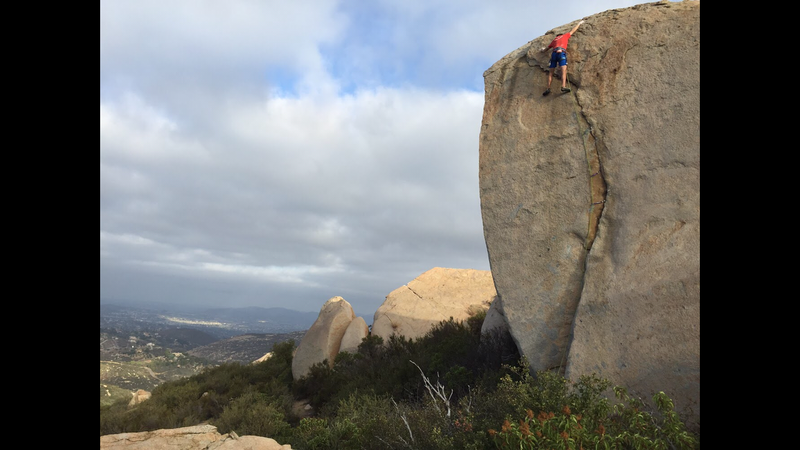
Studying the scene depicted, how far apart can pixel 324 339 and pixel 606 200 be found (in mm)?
11738

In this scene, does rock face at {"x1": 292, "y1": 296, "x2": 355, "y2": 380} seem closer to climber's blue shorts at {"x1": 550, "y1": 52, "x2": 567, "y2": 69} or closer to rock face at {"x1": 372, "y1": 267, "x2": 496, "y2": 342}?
rock face at {"x1": 372, "y1": 267, "x2": 496, "y2": 342}

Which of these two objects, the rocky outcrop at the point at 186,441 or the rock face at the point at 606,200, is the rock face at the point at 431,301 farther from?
the rocky outcrop at the point at 186,441

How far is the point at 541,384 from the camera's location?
6.24 metres

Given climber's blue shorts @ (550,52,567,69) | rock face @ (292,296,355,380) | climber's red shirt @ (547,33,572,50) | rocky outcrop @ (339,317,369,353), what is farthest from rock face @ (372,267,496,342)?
climber's red shirt @ (547,33,572,50)

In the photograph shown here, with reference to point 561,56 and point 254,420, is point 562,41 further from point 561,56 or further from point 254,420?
point 254,420

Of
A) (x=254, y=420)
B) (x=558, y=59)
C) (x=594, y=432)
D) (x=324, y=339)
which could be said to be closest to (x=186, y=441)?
(x=254, y=420)

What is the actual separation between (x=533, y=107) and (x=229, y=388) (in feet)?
44.3

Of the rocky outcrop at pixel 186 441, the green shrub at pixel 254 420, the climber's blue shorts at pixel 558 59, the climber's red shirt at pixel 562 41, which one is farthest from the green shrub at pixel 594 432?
the climber's red shirt at pixel 562 41

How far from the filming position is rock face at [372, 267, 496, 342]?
645 inches

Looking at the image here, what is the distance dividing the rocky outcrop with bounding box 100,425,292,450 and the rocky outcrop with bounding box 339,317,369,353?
30.5 feet

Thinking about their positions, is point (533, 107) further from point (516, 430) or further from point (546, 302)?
point (516, 430)

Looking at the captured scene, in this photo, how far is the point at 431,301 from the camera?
17.6 meters
